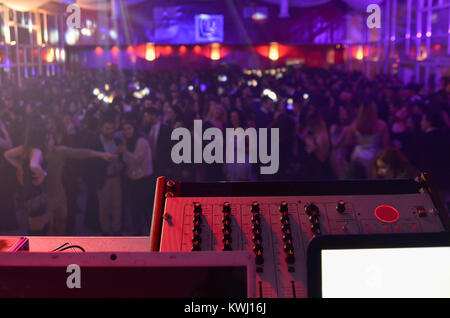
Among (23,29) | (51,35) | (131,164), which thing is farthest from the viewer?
(51,35)

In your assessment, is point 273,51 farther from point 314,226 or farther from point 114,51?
point 314,226

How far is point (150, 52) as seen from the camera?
2080 centimetres

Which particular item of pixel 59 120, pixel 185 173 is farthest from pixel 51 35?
pixel 185 173

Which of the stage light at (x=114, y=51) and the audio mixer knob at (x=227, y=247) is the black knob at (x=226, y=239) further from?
the stage light at (x=114, y=51)

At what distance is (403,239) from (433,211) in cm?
39

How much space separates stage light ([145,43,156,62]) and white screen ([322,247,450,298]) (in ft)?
67.9

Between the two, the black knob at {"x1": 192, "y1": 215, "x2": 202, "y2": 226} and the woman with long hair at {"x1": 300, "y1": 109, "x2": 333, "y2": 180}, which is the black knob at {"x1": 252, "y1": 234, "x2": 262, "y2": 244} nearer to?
the black knob at {"x1": 192, "y1": 215, "x2": 202, "y2": 226}

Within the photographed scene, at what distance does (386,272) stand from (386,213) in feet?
1.11

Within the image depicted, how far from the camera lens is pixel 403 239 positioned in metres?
0.74

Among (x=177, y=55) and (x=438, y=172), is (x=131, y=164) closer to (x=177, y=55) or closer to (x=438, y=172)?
(x=438, y=172)

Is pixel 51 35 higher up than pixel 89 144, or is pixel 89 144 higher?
pixel 51 35

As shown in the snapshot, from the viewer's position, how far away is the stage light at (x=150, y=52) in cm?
2075

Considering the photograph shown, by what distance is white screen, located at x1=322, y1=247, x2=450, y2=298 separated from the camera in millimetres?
745
